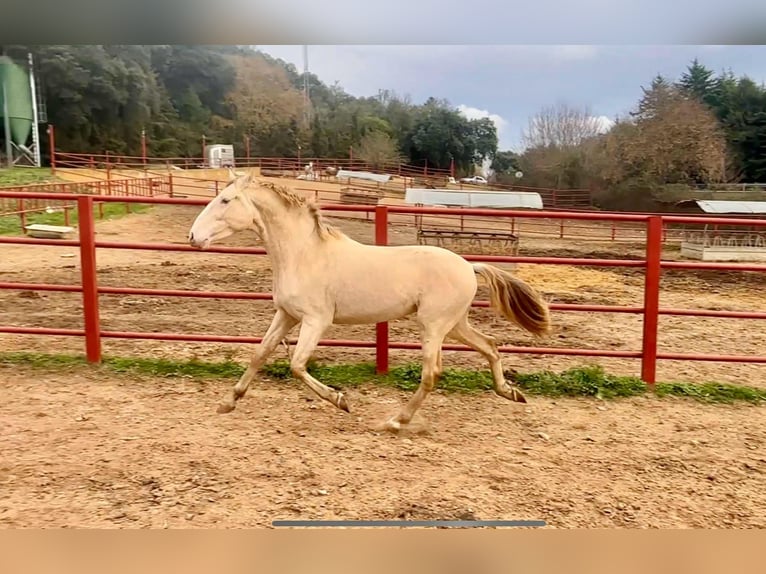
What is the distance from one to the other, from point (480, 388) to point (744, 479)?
36.8 inches

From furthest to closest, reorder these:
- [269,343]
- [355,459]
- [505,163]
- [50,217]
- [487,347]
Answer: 1. [50,217]
2. [505,163]
3. [487,347]
4. [269,343]
5. [355,459]

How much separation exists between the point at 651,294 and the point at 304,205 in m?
1.44

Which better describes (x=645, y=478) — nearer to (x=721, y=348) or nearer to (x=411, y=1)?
(x=411, y=1)

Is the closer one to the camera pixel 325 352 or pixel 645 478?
pixel 645 478

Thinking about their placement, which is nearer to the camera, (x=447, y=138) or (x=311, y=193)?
(x=311, y=193)

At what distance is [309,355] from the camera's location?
1856 millimetres

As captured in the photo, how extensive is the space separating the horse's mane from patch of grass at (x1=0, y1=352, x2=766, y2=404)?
0.69 metres

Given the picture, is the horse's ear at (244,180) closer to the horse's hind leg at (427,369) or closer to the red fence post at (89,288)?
the horse's hind leg at (427,369)

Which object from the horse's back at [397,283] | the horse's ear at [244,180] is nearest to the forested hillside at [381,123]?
the horse's ear at [244,180]

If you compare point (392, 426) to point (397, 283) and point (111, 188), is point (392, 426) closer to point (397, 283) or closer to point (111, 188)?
point (397, 283)

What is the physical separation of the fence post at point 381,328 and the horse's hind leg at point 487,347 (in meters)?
0.45

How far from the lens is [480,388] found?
2.35 m

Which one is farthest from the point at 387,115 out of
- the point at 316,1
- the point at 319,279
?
→ the point at 316,1

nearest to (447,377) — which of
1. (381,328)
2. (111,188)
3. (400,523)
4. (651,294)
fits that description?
(381,328)
